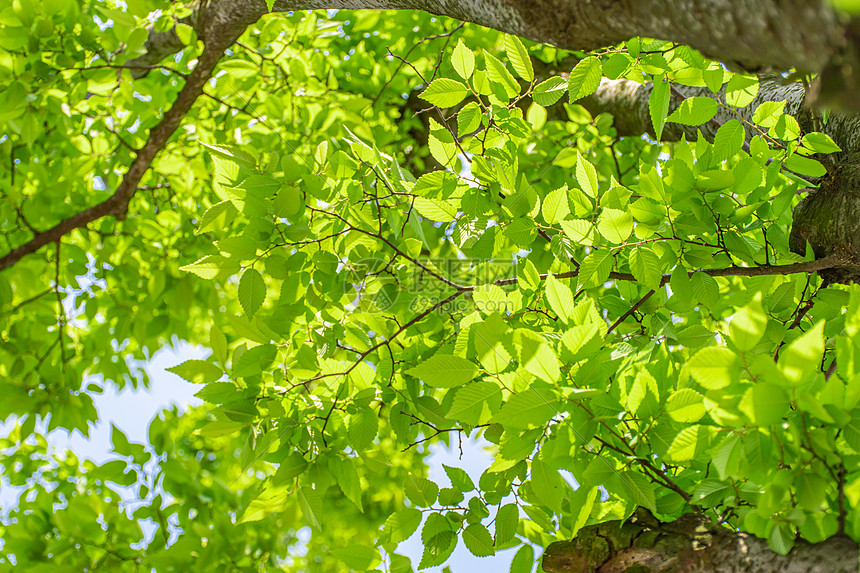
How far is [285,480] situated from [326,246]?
0.69 metres

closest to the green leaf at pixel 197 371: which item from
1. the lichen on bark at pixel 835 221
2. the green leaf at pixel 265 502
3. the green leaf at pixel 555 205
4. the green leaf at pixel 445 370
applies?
the green leaf at pixel 265 502

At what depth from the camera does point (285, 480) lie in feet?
4.58

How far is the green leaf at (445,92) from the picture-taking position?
1349 millimetres

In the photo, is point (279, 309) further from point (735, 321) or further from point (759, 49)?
point (759, 49)

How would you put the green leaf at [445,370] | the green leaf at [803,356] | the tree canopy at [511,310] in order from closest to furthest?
the green leaf at [803,356] → the tree canopy at [511,310] → the green leaf at [445,370]

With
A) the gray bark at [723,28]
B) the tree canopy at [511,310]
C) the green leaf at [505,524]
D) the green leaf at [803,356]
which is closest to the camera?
the gray bark at [723,28]

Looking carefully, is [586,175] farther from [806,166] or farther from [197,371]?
[197,371]

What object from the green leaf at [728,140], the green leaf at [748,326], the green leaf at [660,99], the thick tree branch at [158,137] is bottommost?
the green leaf at [748,326]

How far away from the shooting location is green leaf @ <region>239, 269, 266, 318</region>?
4.44 ft

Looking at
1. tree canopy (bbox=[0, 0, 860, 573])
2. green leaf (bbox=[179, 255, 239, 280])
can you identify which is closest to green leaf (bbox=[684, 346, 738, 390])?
tree canopy (bbox=[0, 0, 860, 573])

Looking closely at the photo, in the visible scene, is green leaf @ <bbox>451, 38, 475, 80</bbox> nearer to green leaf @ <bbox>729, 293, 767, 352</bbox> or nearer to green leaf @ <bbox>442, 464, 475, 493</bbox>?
green leaf @ <bbox>729, 293, 767, 352</bbox>

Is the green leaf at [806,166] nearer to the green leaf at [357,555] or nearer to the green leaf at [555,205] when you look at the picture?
the green leaf at [555,205]

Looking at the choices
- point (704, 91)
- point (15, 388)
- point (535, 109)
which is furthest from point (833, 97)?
point (15, 388)

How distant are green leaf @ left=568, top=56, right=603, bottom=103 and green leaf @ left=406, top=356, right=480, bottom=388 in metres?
0.70
